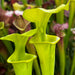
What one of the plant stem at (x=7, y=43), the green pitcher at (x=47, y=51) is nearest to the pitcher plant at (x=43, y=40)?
the green pitcher at (x=47, y=51)

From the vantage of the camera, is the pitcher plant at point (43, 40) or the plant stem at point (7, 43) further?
the plant stem at point (7, 43)

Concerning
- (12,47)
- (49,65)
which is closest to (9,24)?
(12,47)

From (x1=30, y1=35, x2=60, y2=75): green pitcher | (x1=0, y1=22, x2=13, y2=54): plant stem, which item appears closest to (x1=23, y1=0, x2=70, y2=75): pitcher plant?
(x1=30, y1=35, x2=60, y2=75): green pitcher

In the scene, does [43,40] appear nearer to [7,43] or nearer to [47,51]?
[47,51]

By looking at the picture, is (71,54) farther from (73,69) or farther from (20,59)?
(20,59)

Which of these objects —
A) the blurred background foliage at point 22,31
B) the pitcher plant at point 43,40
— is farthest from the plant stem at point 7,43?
the pitcher plant at point 43,40

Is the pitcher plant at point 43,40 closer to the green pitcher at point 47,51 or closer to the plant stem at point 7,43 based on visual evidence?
the green pitcher at point 47,51

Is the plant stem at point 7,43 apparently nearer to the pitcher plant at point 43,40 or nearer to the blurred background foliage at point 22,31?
the blurred background foliage at point 22,31

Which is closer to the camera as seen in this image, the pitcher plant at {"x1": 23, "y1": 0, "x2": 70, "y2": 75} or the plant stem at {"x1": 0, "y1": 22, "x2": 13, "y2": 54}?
the pitcher plant at {"x1": 23, "y1": 0, "x2": 70, "y2": 75}

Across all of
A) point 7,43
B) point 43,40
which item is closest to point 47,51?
point 43,40

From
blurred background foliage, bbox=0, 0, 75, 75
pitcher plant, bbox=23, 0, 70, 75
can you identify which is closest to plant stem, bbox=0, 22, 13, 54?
blurred background foliage, bbox=0, 0, 75, 75

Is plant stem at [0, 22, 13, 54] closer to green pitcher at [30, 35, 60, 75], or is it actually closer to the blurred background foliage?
the blurred background foliage
